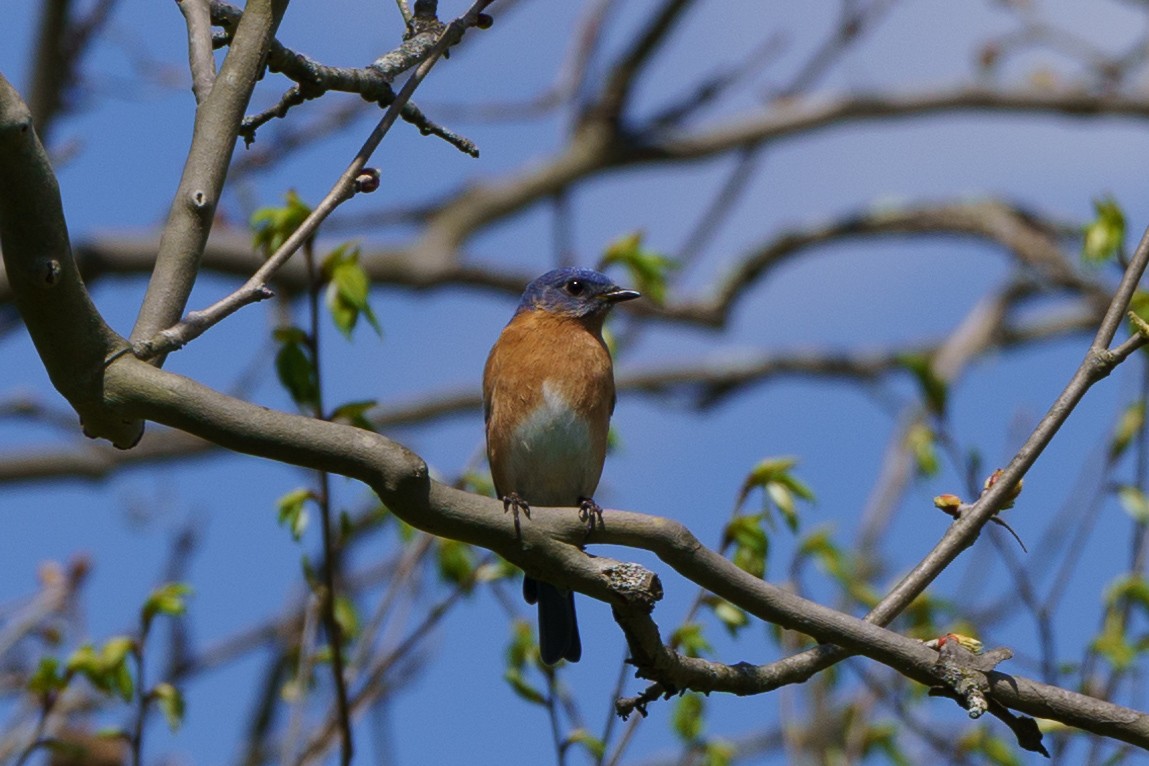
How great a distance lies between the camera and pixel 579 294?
21.9 ft

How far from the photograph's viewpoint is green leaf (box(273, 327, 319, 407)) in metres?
4.21

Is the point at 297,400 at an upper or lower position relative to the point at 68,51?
lower

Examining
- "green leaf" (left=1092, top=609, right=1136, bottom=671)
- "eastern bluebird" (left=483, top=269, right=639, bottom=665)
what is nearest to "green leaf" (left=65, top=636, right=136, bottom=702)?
"eastern bluebird" (left=483, top=269, right=639, bottom=665)

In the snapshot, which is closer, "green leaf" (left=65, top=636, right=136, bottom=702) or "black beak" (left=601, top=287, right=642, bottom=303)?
"green leaf" (left=65, top=636, right=136, bottom=702)

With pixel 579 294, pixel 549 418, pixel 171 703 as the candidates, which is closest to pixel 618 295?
pixel 579 294

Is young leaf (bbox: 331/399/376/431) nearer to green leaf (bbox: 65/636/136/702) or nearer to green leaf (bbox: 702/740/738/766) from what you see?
green leaf (bbox: 65/636/136/702)

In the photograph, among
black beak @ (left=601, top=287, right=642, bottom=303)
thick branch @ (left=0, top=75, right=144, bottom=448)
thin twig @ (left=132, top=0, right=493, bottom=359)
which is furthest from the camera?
black beak @ (left=601, top=287, right=642, bottom=303)

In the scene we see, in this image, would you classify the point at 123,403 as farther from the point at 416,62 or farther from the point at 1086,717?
the point at 1086,717

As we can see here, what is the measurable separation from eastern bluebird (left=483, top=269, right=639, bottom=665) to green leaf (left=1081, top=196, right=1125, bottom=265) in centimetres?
207

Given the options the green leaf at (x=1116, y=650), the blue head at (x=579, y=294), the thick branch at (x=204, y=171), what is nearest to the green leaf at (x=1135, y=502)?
the green leaf at (x=1116, y=650)

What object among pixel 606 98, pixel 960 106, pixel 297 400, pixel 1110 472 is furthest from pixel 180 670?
pixel 960 106

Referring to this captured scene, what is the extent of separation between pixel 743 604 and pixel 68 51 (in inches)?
267

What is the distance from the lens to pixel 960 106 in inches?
480

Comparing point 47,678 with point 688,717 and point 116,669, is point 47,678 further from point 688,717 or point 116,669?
point 688,717
